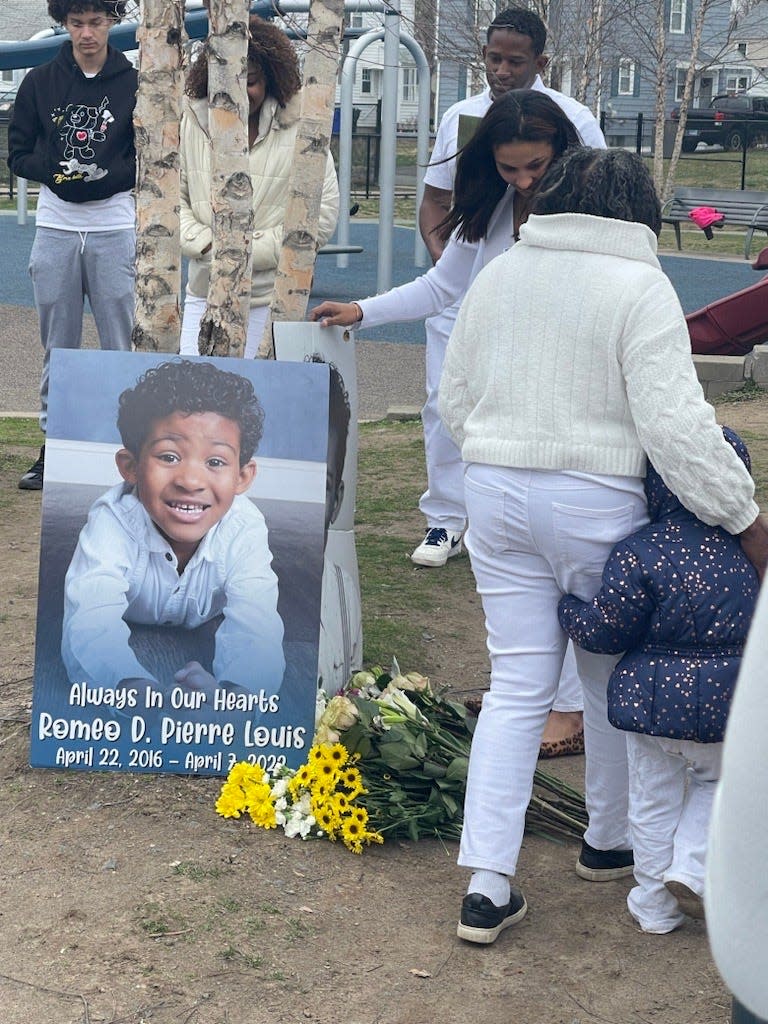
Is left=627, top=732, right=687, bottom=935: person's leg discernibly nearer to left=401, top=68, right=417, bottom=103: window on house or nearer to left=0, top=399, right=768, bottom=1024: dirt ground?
left=0, top=399, right=768, bottom=1024: dirt ground

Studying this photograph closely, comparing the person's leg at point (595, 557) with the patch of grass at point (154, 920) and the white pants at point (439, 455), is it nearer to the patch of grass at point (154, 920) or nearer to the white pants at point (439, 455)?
the patch of grass at point (154, 920)

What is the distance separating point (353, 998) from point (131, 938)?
1.65ft

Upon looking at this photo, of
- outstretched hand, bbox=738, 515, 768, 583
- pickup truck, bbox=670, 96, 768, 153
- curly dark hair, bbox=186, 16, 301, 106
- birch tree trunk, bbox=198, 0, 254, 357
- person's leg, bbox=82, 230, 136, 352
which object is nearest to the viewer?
outstretched hand, bbox=738, 515, 768, 583

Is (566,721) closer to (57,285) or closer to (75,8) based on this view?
(57,285)

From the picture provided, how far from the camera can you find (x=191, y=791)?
368 cm

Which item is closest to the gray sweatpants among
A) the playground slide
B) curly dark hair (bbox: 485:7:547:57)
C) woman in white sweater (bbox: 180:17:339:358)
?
woman in white sweater (bbox: 180:17:339:358)

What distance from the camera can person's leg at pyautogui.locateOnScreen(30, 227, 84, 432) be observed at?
6.45m

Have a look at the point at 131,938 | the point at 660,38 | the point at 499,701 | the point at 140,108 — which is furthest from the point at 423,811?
the point at 660,38

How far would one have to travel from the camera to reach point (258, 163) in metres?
4.98

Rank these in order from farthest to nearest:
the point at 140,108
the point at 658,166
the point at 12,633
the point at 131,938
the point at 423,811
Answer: the point at 658,166 < the point at 12,633 < the point at 140,108 < the point at 423,811 < the point at 131,938

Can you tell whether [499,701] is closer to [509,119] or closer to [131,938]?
[131,938]

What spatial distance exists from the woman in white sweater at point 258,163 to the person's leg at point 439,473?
0.62 metres

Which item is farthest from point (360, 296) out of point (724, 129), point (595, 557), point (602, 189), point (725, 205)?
point (724, 129)

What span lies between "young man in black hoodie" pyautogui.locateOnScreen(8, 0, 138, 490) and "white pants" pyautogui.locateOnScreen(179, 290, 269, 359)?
4.44 ft
